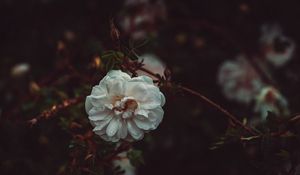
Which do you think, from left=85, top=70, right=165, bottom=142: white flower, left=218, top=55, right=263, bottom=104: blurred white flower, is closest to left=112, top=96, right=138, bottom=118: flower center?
left=85, top=70, right=165, bottom=142: white flower

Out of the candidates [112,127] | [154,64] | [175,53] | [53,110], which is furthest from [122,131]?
[175,53]

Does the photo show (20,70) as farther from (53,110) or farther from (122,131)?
(122,131)

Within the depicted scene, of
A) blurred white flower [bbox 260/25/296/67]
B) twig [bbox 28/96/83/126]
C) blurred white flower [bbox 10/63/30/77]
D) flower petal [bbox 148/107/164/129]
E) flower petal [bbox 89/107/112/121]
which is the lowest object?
flower petal [bbox 148/107/164/129]

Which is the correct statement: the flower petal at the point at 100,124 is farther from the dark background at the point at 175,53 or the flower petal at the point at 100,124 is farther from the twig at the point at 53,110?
the dark background at the point at 175,53

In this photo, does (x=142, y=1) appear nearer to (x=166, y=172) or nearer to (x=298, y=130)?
(x=166, y=172)

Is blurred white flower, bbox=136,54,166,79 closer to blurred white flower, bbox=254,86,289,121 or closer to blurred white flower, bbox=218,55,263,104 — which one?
blurred white flower, bbox=218,55,263,104

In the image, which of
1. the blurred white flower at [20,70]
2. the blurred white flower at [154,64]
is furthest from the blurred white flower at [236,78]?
the blurred white flower at [20,70]

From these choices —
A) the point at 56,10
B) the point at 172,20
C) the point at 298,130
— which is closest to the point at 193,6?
the point at 172,20
